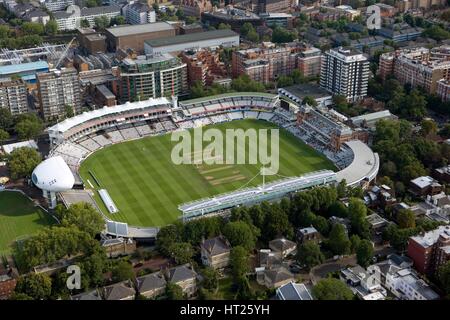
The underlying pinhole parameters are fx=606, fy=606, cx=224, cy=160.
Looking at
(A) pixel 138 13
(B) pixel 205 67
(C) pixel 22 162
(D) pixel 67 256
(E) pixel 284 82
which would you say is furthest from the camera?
(A) pixel 138 13

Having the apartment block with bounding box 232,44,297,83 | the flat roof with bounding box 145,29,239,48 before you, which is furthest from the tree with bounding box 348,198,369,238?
the flat roof with bounding box 145,29,239,48

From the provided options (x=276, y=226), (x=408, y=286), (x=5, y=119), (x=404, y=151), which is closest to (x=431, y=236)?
(x=408, y=286)

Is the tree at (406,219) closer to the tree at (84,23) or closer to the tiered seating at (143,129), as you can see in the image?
the tiered seating at (143,129)

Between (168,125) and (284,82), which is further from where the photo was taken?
(284,82)

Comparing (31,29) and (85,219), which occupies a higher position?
(31,29)

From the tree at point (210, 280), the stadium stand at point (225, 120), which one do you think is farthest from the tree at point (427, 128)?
the tree at point (210, 280)

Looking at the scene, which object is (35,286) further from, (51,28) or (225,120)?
(51,28)

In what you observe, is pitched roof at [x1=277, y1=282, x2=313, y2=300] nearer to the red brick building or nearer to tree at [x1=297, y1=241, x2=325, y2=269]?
tree at [x1=297, y1=241, x2=325, y2=269]

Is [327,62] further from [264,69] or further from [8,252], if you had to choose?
[8,252]
